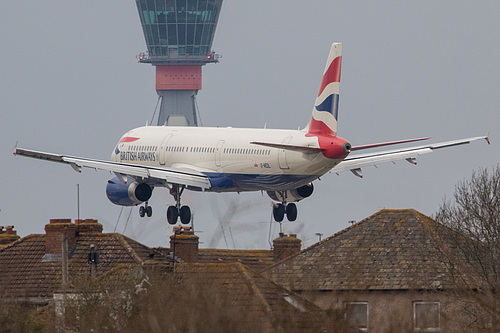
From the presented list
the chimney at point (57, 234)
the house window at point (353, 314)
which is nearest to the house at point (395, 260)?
the chimney at point (57, 234)

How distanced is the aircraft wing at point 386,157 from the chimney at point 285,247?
1637cm

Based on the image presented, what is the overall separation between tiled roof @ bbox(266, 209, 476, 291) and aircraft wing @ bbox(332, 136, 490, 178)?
19.9m

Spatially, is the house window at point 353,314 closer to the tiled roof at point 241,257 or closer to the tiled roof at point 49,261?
the tiled roof at point 49,261

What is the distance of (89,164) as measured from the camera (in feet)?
256

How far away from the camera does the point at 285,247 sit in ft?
205

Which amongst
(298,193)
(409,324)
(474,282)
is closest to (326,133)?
(298,193)

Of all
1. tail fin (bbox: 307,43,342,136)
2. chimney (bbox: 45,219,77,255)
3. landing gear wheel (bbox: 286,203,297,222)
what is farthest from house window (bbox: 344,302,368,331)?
landing gear wheel (bbox: 286,203,297,222)

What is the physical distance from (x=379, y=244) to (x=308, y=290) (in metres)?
31.9

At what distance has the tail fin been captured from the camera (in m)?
71.9

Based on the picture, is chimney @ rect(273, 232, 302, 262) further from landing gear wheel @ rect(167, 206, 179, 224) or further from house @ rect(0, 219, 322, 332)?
house @ rect(0, 219, 322, 332)

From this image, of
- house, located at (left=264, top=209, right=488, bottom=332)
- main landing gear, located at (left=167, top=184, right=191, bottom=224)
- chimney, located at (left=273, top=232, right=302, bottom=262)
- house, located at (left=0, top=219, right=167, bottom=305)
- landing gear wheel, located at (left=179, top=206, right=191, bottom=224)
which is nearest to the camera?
house, located at (left=264, top=209, right=488, bottom=332)

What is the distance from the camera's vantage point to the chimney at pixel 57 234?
5909 centimetres

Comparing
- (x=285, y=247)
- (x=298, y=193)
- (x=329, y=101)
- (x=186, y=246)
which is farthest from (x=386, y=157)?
(x=186, y=246)

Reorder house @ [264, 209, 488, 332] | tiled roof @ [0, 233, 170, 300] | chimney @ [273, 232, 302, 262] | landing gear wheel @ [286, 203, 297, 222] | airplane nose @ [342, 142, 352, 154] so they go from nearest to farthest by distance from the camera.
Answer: house @ [264, 209, 488, 332], tiled roof @ [0, 233, 170, 300], chimney @ [273, 232, 302, 262], airplane nose @ [342, 142, 352, 154], landing gear wheel @ [286, 203, 297, 222]
